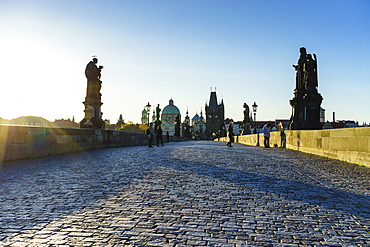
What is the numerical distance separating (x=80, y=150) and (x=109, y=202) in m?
9.73

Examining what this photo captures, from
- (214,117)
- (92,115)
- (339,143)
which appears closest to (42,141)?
(339,143)

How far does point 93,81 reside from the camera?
2169 centimetres

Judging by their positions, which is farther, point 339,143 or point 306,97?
point 306,97

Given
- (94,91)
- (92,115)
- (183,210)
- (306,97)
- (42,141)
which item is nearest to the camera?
(183,210)

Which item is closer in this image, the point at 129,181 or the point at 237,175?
the point at 129,181

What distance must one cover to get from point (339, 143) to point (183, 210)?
7.93m

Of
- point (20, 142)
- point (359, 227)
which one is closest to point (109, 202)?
point (359, 227)

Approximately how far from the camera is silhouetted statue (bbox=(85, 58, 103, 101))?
2166 centimetres

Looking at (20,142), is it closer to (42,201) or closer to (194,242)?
(42,201)

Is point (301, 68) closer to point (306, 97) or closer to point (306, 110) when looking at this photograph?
point (306, 97)

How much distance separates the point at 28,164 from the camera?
27.9ft

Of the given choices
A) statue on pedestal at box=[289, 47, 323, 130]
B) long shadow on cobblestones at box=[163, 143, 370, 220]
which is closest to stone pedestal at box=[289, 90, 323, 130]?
statue on pedestal at box=[289, 47, 323, 130]

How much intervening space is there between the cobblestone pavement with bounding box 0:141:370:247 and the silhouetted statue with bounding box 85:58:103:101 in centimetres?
1520

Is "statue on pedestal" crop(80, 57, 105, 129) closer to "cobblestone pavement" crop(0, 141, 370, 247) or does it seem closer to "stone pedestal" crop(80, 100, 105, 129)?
"stone pedestal" crop(80, 100, 105, 129)
